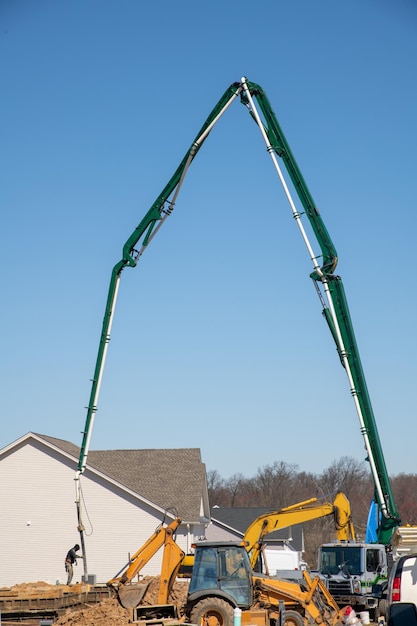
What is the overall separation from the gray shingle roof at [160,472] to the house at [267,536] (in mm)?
5809

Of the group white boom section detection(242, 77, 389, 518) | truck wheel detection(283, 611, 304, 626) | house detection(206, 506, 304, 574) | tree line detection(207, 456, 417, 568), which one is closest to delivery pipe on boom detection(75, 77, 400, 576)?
white boom section detection(242, 77, 389, 518)

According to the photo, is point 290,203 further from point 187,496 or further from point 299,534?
point 299,534

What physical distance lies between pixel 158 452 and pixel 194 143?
22.9m

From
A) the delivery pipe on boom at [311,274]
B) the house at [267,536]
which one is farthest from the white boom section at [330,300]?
the house at [267,536]

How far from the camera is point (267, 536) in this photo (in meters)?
61.9

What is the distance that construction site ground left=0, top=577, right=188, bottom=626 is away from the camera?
738 inches

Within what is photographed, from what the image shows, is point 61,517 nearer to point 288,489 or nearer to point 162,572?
point 162,572

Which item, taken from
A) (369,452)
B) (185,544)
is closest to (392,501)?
(369,452)

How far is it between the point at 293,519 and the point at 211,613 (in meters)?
5.54

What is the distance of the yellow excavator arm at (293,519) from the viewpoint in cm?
2173

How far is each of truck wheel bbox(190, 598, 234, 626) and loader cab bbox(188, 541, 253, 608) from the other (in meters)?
0.18

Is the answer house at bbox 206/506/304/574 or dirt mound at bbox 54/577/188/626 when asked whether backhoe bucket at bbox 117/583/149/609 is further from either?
house at bbox 206/506/304/574

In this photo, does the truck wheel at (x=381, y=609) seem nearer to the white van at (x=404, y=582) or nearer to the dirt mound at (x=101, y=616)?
the dirt mound at (x=101, y=616)

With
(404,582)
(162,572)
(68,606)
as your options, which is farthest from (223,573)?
(404,582)
